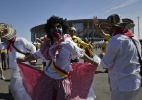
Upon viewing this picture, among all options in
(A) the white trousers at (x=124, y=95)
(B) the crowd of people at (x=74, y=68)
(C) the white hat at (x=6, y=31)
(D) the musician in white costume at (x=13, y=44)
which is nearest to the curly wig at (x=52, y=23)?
(B) the crowd of people at (x=74, y=68)

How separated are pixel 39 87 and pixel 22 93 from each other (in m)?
0.73

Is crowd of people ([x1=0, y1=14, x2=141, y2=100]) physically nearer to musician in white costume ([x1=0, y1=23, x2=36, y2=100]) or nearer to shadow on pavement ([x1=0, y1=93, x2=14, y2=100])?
musician in white costume ([x1=0, y1=23, x2=36, y2=100])

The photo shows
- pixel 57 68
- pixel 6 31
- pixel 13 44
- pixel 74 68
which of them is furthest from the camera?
pixel 6 31

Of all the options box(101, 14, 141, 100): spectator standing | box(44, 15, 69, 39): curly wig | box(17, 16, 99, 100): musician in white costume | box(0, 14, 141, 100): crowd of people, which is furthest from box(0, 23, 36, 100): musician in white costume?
box(101, 14, 141, 100): spectator standing

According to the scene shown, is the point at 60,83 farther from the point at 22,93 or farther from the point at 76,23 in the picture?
the point at 76,23

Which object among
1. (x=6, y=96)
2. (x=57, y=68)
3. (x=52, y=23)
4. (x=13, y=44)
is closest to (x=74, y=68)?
(x=57, y=68)

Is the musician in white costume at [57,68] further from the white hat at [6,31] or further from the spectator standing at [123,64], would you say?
the white hat at [6,31]

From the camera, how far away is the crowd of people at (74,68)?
11.5 ft

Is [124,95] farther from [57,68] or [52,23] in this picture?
[52,23]

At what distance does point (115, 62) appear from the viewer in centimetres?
358

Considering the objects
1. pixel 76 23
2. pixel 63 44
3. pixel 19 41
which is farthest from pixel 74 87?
pixel 76 23

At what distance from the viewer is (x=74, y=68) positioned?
4.63 m

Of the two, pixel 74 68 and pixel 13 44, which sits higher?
pixel 13 44

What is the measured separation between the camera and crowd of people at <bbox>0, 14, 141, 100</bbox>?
11.5ft
